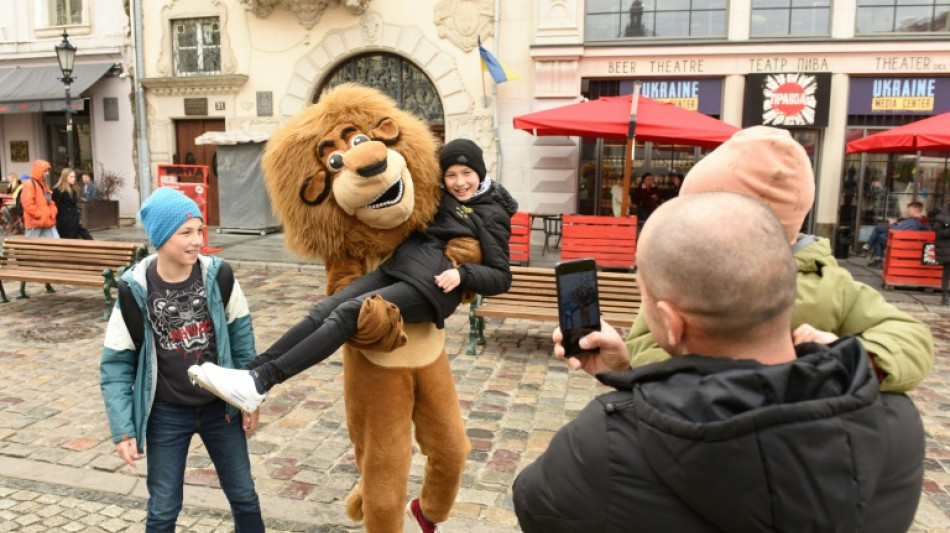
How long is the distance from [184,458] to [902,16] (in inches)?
592

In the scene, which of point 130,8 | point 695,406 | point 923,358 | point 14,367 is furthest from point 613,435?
point 130,8

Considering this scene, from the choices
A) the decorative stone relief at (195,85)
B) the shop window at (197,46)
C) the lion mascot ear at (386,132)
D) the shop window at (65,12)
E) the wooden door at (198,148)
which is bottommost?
the lion mascot ear at (386,132)

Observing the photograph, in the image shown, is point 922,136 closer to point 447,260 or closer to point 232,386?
point 447,260

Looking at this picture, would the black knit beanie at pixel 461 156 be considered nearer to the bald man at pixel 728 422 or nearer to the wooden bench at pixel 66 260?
the bald man at pixel 728 422

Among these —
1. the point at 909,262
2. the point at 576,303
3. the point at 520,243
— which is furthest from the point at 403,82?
the point at 576,303

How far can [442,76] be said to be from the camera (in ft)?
47.9

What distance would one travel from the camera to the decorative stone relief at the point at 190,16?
52.1 ft

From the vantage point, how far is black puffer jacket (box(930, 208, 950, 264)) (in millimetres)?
9219

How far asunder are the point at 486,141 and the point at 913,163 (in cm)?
851

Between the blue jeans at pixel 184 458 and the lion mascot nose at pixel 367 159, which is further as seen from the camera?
the blue jeans at pixel 184 458

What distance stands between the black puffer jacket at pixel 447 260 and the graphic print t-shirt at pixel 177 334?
81 centimetres

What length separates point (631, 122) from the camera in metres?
9.98

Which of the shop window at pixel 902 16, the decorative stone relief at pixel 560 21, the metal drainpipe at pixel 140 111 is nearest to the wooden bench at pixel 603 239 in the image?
the decorative stone relief at pixel 560 21

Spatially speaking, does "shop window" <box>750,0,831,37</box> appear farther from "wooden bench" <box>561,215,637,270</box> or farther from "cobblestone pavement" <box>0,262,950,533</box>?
"cobblestone pavement" <box>0,262,950,533</box>
